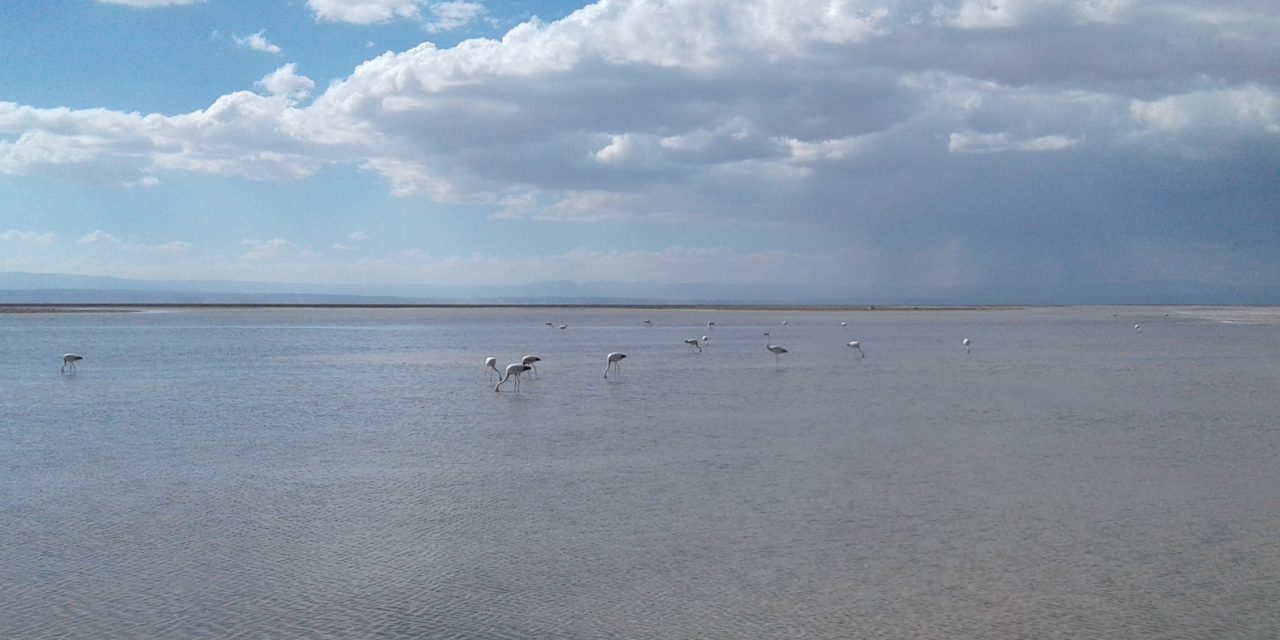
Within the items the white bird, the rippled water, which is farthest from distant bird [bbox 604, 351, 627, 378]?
the rippled water

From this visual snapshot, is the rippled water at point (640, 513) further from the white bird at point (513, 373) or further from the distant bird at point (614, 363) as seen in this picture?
the distant bird at point (614, 363)

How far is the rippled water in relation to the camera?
6246 millimetres

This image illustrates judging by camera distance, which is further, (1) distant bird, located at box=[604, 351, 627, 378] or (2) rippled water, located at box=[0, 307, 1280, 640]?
(1) distant bird, located at box=[604, 351, 627, 378]

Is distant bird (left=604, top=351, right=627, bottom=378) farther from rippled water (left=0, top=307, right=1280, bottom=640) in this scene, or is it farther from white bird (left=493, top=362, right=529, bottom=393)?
rippled water (left=0, top=307, right=1280, bottom=640)

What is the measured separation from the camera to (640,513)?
28.8 feet

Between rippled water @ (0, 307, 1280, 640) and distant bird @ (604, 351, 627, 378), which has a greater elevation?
distant bird @ (604, 351, 627, 378)

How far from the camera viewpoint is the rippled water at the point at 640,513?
6.25 metres

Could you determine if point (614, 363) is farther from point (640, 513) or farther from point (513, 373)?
point (640, 513)

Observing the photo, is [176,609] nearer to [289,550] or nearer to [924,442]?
[289,550]

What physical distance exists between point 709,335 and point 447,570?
37.2m

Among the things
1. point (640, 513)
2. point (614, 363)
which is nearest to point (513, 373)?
point (614, 363)

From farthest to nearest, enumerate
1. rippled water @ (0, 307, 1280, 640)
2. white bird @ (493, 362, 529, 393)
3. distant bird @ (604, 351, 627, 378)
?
distant bird @ (604, 351, 627, 378)
white bird @ (493, 362, 529, 393)
rippled water @ (0, 307, 1280, 640)

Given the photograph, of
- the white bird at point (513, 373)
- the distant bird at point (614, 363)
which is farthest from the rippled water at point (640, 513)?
the distant bird at point (614, 363)

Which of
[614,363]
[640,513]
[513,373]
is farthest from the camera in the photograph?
[614,363]
